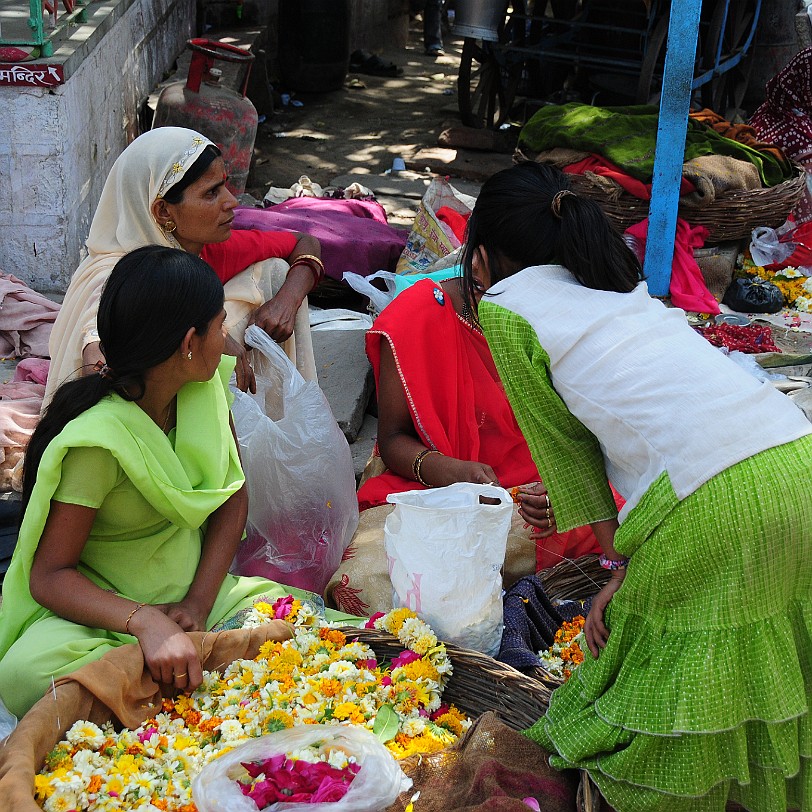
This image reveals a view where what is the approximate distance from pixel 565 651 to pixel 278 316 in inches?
54.2

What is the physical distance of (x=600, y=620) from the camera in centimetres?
200

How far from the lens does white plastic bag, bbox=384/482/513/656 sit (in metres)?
2.38

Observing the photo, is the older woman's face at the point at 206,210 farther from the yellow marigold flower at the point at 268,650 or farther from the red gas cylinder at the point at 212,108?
the red gas cylinder at the point at 212,108

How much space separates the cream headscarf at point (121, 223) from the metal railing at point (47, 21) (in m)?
1.82

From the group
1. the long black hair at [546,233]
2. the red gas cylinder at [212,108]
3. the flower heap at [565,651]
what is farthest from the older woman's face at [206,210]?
the red gas cylinder at [212,108]

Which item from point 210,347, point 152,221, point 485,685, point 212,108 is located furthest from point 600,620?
point 212,108

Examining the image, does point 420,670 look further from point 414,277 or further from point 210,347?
point 414,277

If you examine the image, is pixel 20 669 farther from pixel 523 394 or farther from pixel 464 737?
pixel 523 394

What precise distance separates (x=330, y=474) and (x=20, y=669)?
3.46 feet

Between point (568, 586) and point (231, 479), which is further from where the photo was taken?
point (568, 586)

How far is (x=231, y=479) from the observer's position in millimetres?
2479

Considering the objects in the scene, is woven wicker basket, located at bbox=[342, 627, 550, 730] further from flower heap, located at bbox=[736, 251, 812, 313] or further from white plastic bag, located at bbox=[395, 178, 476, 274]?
flower heap, located at bbox=[736, 251, 812, 313]

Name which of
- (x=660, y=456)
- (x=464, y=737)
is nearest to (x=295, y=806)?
(x=464, y=737)

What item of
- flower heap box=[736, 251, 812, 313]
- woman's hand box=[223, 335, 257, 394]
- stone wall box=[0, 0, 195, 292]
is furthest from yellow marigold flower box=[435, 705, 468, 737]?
flower heap box=[736, 251, 812, 313]
